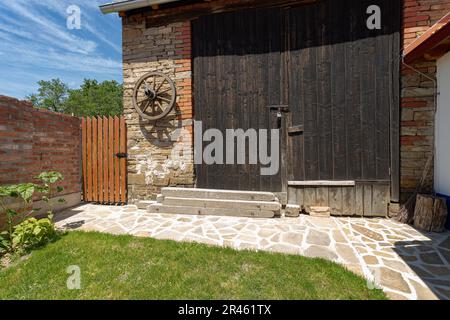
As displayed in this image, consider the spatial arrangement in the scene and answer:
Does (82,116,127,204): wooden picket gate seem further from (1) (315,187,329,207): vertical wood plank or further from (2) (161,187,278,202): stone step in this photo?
(1) (315,187,329,207): vertical wood plank

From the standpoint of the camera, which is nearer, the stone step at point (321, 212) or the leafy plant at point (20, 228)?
the leafy plant at point (20, 228)

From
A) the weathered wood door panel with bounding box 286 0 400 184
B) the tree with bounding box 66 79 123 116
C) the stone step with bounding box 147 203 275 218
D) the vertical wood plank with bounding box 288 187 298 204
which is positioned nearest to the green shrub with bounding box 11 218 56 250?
the stone step with bounding box 147 203 275 218

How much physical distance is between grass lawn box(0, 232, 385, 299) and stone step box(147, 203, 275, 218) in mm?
1482

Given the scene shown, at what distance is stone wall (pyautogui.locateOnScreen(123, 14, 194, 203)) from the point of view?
194 inches

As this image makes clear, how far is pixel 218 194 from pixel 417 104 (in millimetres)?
4205

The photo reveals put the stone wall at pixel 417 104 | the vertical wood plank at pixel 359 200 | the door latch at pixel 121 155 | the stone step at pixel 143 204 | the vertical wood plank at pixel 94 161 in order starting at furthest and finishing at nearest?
1. the vertical wood plank at pixel 94 161
2. the door latch at pixel 121 155
3. the stone step at pixel 143 204
4. the vertical wood plank at pixel 359 200
5. the stone wall at pixel 417 104

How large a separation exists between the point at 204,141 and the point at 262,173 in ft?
5.06

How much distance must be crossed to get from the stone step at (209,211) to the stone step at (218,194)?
0.91 feet

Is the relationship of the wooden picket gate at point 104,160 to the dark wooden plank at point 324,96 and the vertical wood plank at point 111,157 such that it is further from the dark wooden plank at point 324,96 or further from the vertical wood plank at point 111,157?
the dark wooden plank at point 324,96

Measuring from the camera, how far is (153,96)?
4949mm

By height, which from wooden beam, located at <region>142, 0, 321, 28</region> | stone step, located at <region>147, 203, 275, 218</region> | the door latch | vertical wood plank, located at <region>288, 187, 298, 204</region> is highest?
wooden beam, located at <region>142, 0, 321, 28</region>

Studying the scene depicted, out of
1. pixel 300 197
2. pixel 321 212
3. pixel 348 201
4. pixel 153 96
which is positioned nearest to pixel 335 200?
pixel 348 201

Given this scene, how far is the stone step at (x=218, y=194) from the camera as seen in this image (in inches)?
172

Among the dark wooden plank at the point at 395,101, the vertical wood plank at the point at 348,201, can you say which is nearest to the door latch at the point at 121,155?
the vertical wood plank at the point at 348,201
